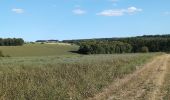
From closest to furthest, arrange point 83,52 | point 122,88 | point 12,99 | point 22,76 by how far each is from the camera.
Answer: point 12,99
point 22,76
point 122,88
point 83,52

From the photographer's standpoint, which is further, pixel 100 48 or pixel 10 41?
pixel 10 41

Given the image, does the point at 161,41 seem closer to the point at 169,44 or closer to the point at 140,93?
the point at 169,44

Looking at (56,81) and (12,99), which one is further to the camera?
(56,81)

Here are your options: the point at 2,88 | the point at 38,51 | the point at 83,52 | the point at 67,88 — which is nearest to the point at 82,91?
the point at 67,88

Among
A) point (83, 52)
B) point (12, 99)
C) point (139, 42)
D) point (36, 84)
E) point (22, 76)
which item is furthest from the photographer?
point (139, 42)

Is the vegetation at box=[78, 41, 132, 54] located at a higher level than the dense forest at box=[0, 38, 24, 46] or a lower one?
lower

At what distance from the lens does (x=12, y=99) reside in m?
14.1

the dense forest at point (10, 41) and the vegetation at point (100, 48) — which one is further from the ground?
the dense forest at point (10, 41)

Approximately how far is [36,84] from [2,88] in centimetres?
216

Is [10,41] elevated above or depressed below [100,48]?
above

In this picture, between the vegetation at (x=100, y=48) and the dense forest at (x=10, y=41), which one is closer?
the vegetation at (x=100, y=48)

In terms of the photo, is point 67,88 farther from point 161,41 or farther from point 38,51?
point 161,41

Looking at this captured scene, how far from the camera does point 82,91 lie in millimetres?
17750

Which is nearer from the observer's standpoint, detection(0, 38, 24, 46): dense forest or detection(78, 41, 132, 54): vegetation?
detection(78, 41, 132, 54): vegetation
